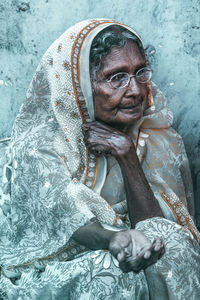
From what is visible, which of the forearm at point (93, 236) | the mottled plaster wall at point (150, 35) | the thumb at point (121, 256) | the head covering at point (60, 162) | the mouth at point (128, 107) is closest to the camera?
the thumb at point (121, 256)

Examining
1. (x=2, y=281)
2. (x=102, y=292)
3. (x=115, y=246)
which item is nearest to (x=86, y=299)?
(x=102, y=292)

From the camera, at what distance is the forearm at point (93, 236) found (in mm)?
2240

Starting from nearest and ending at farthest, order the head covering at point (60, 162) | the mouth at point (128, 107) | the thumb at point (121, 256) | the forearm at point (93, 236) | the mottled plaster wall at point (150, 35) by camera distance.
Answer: the thumb at point (121, 256)
the forearm at point (93, 236)
the head covering at point (60, 162)
the mouth at point (128, 107)
the mottled plaster wall at point (150, 35)

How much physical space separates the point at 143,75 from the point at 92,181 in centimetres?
62

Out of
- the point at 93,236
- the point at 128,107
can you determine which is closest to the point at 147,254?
the point at 93,236

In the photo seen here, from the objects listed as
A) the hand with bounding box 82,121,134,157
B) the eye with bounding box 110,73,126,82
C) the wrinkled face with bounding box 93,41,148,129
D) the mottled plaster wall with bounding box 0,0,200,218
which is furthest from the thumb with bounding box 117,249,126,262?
the mottled plaster wall with bounding box 0,0,200,218

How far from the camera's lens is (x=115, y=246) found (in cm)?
200

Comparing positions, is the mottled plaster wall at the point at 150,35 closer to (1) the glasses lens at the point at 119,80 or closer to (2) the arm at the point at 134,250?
(1) the glasses lens at the point at 119,80

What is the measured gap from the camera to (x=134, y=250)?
1975 millimetres

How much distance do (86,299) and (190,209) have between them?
1014mm

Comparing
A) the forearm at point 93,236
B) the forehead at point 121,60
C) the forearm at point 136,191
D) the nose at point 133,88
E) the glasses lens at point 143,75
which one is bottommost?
the forearm at point 93,236

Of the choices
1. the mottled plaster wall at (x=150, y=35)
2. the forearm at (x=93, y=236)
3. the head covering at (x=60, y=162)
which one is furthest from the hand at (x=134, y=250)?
the mottled plaster wall at (x=150, y=35)

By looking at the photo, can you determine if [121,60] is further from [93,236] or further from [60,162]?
[93,236]

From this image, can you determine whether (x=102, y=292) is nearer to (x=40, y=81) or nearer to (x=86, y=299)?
(x=86, y=299)
